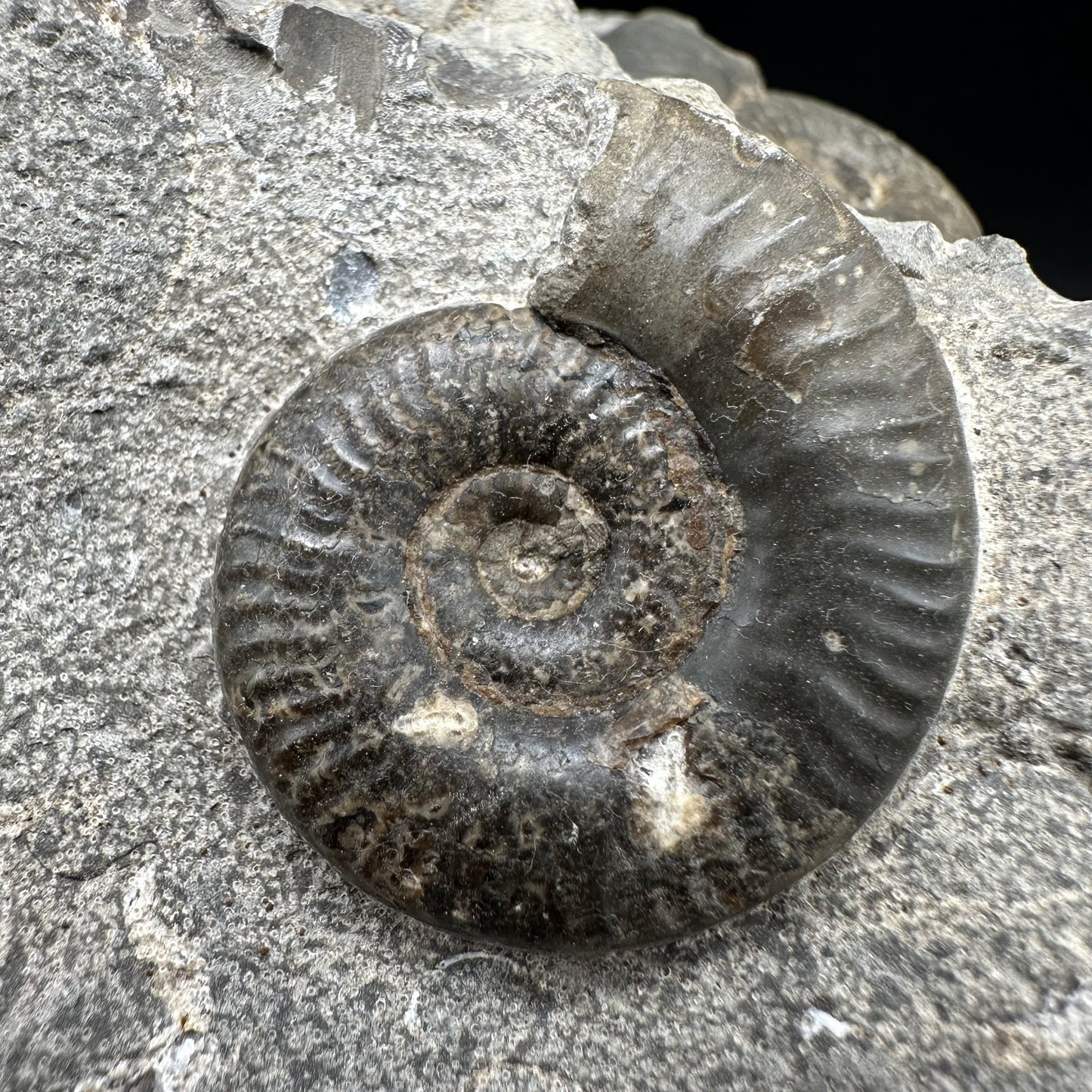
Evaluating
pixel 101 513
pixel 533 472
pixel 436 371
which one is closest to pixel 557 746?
pixel 533 472

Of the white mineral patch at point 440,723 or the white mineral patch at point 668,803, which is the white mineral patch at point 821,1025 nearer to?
the white mineral patch at point 668,803

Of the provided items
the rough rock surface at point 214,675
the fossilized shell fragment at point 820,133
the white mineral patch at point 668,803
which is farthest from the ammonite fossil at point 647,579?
the fossilized shell fragment at point 820,133

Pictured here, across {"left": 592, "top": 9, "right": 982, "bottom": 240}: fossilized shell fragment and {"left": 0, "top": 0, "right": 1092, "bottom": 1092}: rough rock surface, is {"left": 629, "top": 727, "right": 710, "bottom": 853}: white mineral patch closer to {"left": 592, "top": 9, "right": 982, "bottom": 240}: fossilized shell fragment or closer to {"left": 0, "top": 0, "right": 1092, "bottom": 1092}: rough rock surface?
{"left": 0, "top": 0, "right": 1092, "bottom": 1092}: rough rock surface

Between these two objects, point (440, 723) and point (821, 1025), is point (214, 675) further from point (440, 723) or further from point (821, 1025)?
point (821, 1025)

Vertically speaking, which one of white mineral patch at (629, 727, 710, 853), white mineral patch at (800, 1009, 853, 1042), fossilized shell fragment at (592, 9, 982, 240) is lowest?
white mineral patch at (800, 1009, 853, 1042)

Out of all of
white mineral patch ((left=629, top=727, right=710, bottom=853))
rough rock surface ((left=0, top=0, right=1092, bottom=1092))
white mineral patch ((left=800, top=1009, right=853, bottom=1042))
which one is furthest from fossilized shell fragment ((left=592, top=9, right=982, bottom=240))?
white mineral patch ((left=800, top=1009, right=853, bottom=1042))

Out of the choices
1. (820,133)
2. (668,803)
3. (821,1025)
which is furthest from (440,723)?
(820,133)
